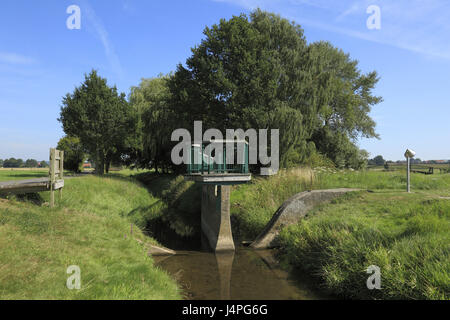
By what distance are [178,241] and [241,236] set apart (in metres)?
3.28

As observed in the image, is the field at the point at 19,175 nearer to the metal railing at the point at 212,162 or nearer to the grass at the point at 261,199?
the metal railing at the point at 212,162

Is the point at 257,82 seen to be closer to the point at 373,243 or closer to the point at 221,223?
the point at 221,223

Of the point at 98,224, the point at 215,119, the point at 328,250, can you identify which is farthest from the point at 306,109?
the point at 98,224

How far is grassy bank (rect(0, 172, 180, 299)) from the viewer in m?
5.45

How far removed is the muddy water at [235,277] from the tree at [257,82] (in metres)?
12.8

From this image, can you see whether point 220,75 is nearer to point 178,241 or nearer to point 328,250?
point 178,241

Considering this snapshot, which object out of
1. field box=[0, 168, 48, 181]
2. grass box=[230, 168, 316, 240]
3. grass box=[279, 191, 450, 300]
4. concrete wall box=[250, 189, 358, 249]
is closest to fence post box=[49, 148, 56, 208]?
concrete wall box=[250, 189, 358, 249]

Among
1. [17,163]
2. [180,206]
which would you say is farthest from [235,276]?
[17,163]

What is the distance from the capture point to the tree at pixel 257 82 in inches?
880

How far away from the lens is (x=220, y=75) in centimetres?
2178

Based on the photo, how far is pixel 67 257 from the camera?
22.5ft

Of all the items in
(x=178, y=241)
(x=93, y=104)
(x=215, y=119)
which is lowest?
(x=178, y=241)

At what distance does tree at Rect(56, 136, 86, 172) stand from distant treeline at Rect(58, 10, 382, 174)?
14694 millimetres

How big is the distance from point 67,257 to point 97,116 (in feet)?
74.4
